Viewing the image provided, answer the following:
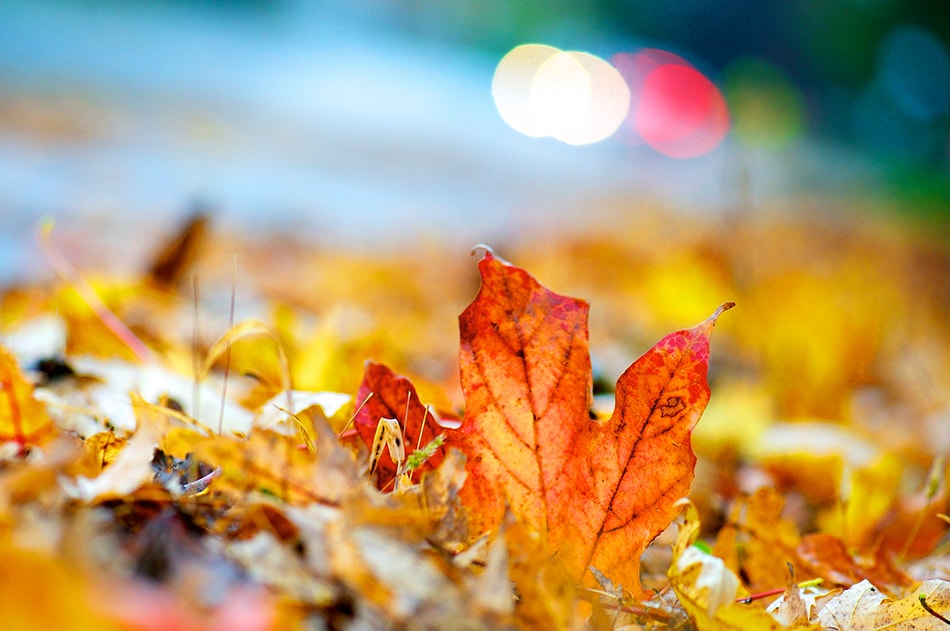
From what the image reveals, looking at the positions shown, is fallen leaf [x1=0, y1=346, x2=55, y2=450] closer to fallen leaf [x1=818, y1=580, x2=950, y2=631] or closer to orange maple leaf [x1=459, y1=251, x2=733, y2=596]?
orange maple leaf [x1=459, y1=251, x2=733, y2=596]

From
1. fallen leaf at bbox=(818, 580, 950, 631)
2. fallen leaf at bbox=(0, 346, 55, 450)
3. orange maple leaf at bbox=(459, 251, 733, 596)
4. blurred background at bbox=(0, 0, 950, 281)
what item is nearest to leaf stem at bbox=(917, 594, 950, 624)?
fallen leaf at bbox=(818, 580, 950, 631)

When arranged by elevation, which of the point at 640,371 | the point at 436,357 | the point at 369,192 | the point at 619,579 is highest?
the point at 640,371

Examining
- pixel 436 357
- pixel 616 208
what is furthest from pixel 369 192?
pixel 436 357

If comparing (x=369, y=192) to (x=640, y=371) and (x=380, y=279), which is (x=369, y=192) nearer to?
(x=380, y=279)

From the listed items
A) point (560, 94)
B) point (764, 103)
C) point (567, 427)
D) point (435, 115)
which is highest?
point (567, 427)

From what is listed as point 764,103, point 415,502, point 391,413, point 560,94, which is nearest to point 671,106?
point 764,103

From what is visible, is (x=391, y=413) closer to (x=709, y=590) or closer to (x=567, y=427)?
(x=567, y=427)

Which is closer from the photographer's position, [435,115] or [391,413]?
[391,413]
